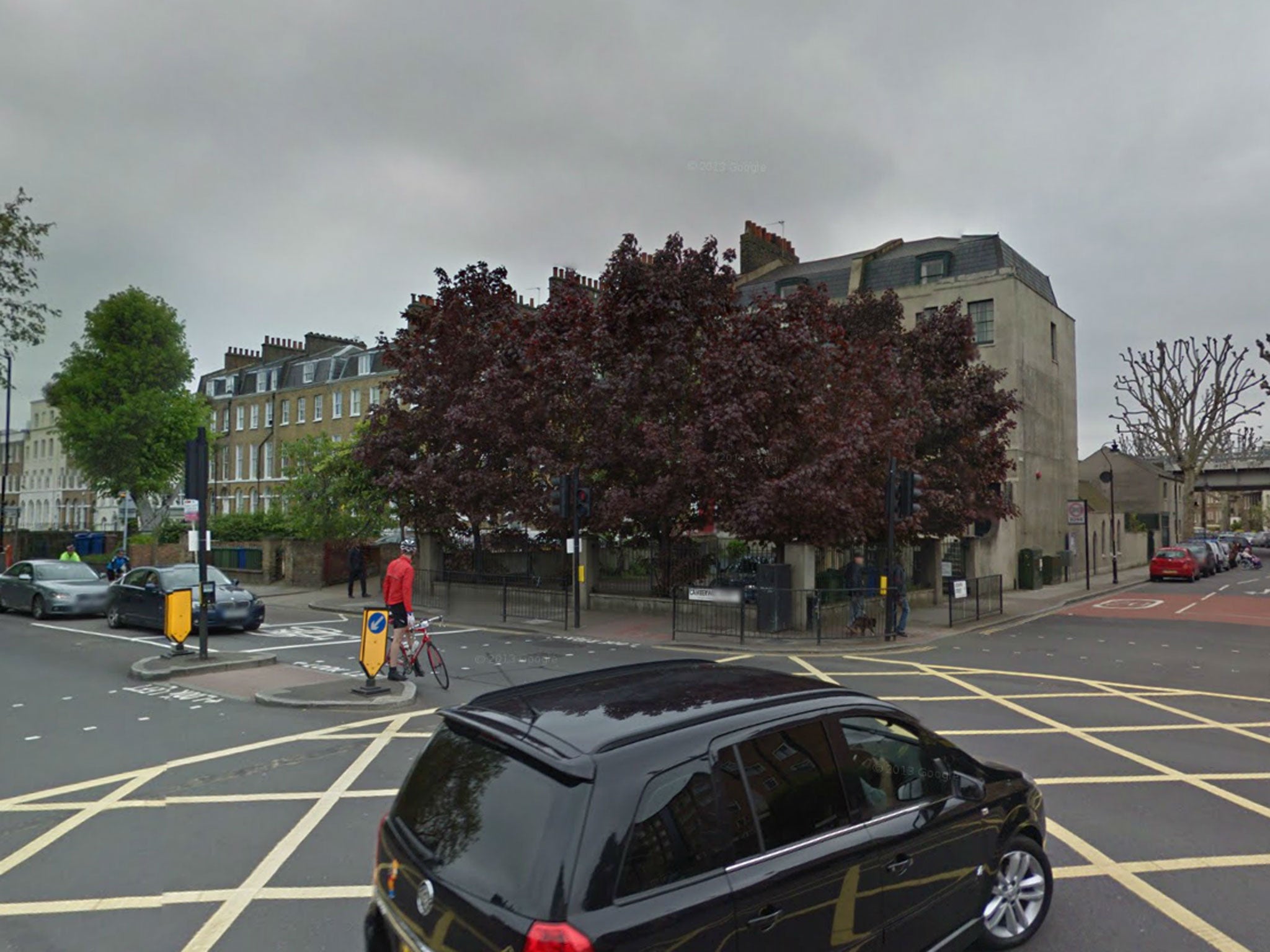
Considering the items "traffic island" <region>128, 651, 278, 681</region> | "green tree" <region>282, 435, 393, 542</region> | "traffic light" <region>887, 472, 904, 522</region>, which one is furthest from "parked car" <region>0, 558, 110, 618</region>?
"traffic light" <region>887, 472, 904, 522</region>

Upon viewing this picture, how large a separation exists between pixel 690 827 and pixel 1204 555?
4611cm

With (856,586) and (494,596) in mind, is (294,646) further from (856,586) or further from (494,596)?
(856,586)

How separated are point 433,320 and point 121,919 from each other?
Answer: 21.7 m

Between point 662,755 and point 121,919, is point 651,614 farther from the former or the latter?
point 662,755

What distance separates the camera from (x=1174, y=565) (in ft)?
120

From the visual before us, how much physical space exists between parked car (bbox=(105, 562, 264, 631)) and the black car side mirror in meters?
15.8

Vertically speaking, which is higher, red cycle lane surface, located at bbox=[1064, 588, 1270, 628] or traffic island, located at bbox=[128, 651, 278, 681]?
traffic island, located at bbox=[128, 651, 278, 681]

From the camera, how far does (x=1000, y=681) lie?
12531 mm

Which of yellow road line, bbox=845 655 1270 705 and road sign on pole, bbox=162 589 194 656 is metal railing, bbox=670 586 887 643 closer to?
yellow road line, bbox=845 655 1270 705

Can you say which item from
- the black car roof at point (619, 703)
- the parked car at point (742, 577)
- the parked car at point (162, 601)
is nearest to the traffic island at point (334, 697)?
the black car roof at point (619, 703)

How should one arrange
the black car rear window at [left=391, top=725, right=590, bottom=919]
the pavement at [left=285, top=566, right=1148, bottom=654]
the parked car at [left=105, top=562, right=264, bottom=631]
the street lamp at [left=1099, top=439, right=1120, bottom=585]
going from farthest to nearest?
the street lamp at [left=1099, top=439, right=1120, bottom=585] → the parked car at [left=105, top=562, right=264, bottom=631] → the pavement at [left=285, top=566, right=1148, bottom=654] → the black car rear window at [left=391, top=725, right=590, bottom=919]

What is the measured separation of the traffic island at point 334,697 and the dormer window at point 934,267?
106 ft

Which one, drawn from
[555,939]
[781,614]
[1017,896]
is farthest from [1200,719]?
[555,939]

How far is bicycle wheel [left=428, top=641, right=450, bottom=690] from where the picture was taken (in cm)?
1158
